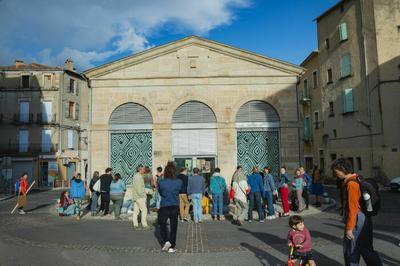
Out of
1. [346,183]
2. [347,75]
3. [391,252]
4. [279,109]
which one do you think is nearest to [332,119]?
[347,75]

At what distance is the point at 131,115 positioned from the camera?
16734 mm

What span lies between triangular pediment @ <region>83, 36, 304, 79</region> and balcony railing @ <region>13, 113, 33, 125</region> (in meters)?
24.1

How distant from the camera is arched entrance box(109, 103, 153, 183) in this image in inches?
651

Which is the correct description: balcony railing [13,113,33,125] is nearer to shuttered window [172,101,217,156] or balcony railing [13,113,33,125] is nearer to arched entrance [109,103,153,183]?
arched entrance [109,103,153,183]

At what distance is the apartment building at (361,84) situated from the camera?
25094 mm

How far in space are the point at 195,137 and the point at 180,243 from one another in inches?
345

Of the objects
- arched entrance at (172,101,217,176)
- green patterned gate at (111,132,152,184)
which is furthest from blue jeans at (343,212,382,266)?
green patterned gate at (111,132,152,184)

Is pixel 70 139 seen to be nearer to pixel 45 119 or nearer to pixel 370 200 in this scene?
pixel 45 119

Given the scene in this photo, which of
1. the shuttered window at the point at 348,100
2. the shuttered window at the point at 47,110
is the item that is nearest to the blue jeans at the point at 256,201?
the shuttered window at the point at 348,100

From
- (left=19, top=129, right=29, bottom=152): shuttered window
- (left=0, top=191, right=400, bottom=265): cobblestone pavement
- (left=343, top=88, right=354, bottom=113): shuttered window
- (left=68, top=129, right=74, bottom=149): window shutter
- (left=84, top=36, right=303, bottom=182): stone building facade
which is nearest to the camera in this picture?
(left=0, top=191, right=400, bottom=265): cobblestone pavement

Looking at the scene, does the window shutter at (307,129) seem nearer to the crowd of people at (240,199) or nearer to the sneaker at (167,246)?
the crowd of people at (240,199)

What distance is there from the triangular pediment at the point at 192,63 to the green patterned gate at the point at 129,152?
2.93m

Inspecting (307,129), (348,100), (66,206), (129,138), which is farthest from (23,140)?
(348,100)

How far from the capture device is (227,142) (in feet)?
54.0
